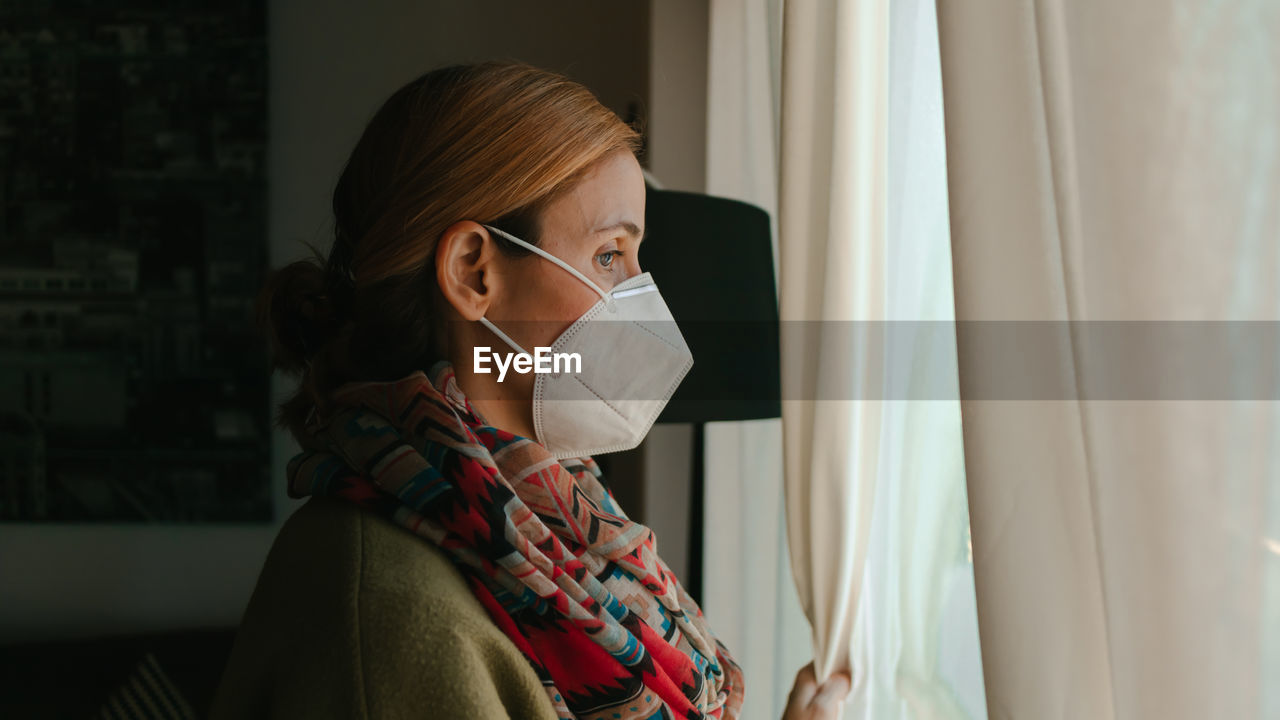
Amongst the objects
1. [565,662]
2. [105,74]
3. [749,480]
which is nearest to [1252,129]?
[565,662]

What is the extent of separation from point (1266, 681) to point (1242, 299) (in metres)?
0.25

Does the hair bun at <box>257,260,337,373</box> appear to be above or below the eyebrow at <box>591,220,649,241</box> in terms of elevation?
below

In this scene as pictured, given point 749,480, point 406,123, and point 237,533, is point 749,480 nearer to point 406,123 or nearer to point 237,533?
point 406,123

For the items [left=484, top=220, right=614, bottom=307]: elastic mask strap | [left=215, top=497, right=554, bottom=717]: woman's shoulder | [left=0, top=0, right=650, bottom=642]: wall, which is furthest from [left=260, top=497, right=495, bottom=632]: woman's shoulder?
[left=0, top=0, right=650, bottom=642]: wall

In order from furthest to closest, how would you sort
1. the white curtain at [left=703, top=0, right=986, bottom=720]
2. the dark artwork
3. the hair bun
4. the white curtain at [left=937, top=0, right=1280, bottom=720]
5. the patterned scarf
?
the dark artwork < the white curtain at [left=703, top=0, right=986, bottom=720] < the hair bun < the patterned scarf < the white curtain at [left=937, top=0, right=1280, bottom=720]

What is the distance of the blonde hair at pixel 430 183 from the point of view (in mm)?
757

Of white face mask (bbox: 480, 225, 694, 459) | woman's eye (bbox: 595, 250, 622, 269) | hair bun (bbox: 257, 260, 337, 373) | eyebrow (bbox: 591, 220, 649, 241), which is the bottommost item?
white face mask (bbox: 480, 225, 694, 459)

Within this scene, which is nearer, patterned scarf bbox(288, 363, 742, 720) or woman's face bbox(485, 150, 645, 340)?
patterned scarf bbox(288, 363, 742, 720)

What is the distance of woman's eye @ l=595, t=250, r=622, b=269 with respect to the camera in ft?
2.72

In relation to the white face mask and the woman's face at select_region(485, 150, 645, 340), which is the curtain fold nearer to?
the white face mask

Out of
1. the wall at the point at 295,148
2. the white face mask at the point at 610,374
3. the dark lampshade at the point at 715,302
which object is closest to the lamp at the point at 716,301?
the dark lampshade at the point at 715,302

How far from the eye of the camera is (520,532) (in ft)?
2.24

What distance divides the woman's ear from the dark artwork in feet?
5.66

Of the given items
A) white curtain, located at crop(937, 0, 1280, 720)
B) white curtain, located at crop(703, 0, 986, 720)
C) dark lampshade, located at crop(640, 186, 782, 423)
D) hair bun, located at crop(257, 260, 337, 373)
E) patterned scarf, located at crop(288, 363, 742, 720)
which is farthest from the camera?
dark lampshade, located at crop(640, 186, 782, 423)
